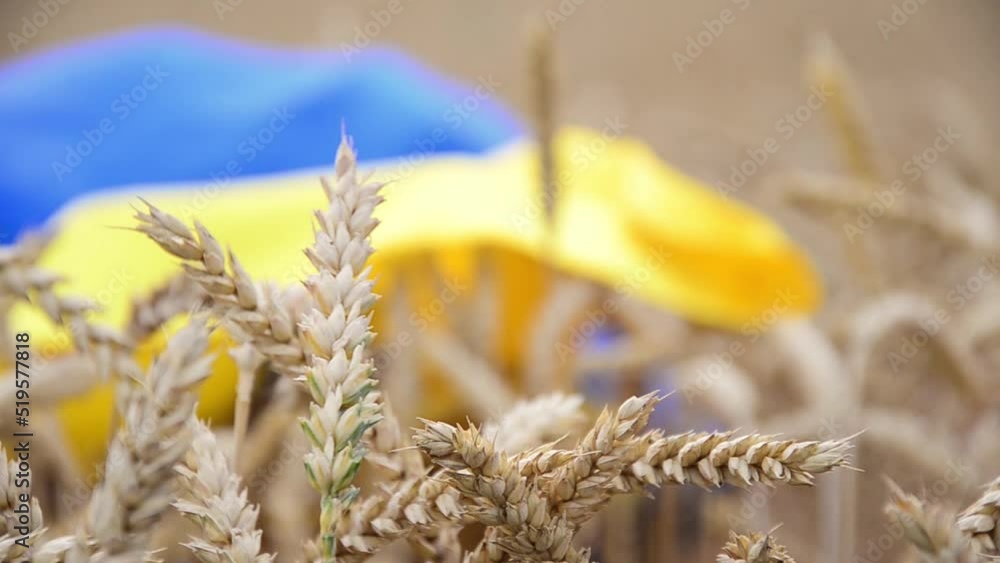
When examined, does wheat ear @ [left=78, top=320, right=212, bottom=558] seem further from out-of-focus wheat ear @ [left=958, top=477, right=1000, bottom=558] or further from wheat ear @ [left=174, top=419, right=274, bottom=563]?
out-of-focus wheat ear @ [left=958, top=477, right=1000, bottom=558]

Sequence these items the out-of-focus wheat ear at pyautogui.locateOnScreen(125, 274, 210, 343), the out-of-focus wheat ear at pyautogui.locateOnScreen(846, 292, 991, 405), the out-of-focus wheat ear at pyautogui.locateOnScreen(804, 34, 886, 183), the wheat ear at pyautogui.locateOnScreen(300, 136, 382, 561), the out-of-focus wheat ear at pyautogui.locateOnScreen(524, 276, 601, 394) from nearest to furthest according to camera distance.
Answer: the wheat ear at pyautogui.locateOnScreen(300, 136, 382, 561) < the out-of-focus wheat ear at pyautogui.locateOnScreen(125, 274, 210, 343) < the out-of-focus wheat ear at pyautogui.locateOnScreen(846, 292, 991, 405) < the out-of-focus wheat ear at pyautogui.locateOnScreen(524, 276, 601, 394) < the out-of-focus wheat ear at pyautogui.locateOnScreen(804, 34, 886, 183)

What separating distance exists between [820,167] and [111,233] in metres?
2.01

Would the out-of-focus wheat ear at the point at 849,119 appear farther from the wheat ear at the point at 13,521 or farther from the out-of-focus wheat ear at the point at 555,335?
the wheat ear at the point at 13,521

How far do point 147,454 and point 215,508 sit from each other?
22 millimetres

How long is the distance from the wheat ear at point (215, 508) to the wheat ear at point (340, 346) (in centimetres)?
2

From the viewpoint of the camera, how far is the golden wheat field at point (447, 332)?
0.21m

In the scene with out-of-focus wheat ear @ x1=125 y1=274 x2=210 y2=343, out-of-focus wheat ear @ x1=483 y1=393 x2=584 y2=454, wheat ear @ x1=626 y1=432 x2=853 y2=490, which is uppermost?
out-of-focus wheat ear @ x1=125 y1=274 x2=210 y2=343

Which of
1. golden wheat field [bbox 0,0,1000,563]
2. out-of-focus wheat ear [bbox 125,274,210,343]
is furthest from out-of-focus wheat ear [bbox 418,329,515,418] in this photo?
out-of-focus wheat ear [bbox 125,274,210,343]

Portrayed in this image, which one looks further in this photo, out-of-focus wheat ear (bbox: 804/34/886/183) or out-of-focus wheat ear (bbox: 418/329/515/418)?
out-of-focus wheat ear (bbox: 804/34/886/183)

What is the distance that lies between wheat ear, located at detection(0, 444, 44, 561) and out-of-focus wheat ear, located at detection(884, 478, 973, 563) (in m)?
0.22

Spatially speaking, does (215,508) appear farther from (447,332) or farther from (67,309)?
(447,332)

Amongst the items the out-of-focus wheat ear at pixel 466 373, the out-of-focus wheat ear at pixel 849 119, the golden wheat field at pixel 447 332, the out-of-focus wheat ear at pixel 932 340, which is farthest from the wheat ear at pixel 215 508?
the out-of-focus wheat ear at pixel 849 119

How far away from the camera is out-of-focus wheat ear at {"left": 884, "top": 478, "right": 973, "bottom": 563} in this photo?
0.69ft

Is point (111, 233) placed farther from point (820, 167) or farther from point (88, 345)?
point (820, 167)
